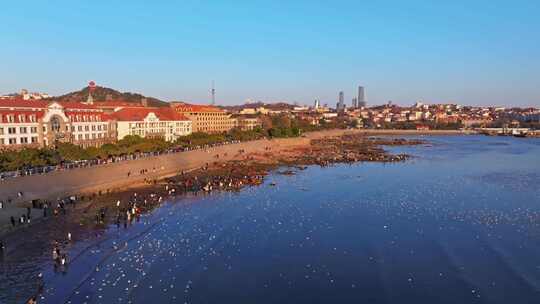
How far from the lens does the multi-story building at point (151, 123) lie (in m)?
68.3

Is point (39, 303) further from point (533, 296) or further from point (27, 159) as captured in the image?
point (27, 159)

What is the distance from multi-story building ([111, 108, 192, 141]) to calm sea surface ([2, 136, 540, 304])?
3272 cm

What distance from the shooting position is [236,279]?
805 inches

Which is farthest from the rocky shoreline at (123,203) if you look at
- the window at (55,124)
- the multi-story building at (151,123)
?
the window at (55,124)

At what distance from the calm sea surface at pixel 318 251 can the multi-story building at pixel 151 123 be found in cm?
3272

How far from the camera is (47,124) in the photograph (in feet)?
171

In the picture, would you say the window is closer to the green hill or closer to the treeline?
the treeline


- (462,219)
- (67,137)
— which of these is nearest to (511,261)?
(462,219)

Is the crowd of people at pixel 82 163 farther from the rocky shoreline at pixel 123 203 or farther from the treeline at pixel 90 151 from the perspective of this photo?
the rocky shoreline at pixel 123 203

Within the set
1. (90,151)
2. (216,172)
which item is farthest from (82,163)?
(216,172)

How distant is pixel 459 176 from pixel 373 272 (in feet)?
123

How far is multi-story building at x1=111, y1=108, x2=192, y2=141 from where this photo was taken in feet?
224

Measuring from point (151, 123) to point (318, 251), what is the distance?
5636 centimetres

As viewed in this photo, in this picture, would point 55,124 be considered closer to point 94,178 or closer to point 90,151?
point 90,151
